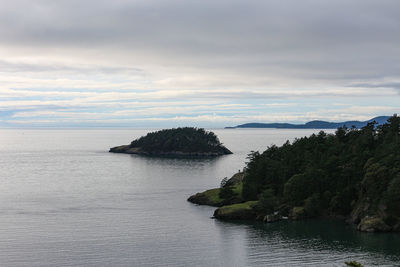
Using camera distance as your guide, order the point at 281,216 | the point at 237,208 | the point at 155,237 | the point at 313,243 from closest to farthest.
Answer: the point at 313,243 → the point at 155,237 → the point at 281,216 → the point at 237,208

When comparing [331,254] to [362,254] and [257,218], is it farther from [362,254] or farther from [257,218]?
[257,218]

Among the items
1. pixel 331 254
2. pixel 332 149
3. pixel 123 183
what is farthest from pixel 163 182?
pixel 331 254

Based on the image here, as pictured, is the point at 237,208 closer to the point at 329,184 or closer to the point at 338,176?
the point at 329,184

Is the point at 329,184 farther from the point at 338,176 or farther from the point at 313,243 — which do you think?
the point at 313,243

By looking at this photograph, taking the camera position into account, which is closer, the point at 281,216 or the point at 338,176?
the point at 281,216

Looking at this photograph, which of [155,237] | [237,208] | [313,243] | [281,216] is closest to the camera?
[313,243]

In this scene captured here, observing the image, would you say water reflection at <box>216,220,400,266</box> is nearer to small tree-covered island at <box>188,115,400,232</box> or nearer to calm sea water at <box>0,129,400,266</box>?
calm sea water at <box>0,129,400,266</box>

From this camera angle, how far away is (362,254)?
256 ft

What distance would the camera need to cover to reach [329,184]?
108m

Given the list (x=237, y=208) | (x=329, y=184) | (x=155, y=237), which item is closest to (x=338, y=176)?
(x=329, y=184)

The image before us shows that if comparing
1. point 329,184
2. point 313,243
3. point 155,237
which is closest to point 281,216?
point 329,184

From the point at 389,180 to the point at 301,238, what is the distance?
2253 centimetres

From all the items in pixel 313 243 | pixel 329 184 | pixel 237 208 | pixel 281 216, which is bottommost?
pixel 313 243

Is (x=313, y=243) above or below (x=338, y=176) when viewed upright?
below
